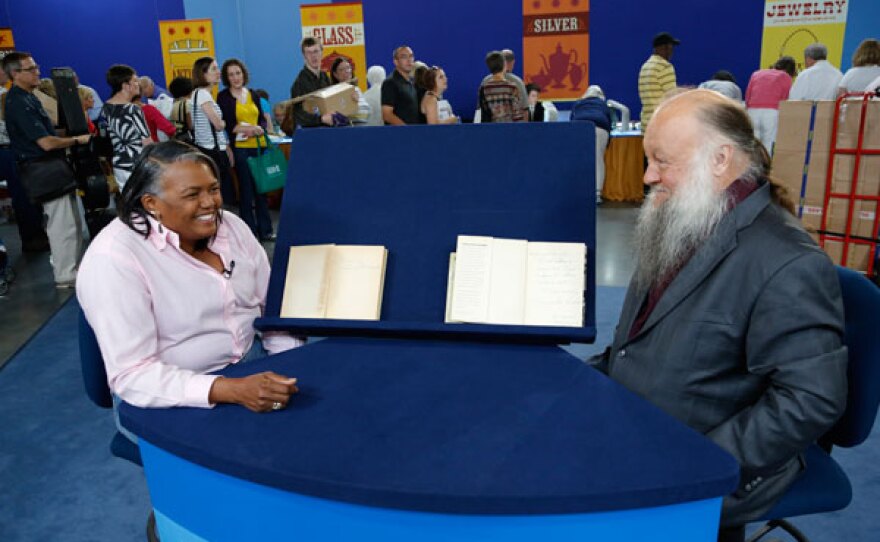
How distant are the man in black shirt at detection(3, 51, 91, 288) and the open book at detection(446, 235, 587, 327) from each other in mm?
4142

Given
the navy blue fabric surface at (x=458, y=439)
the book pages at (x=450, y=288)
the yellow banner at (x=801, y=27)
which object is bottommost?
the navy blue fabric surface at (x=458, y=439)

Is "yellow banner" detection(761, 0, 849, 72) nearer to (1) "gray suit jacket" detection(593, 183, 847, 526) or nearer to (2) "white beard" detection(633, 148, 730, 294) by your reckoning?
(2) "white beard" detection(633, 148, 730, 294)

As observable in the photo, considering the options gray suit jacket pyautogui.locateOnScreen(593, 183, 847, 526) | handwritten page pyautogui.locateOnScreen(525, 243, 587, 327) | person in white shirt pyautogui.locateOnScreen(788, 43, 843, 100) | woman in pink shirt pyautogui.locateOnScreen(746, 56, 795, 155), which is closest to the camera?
gray suit jacket pyautogui.locateOnScreen(593, 183, 847, 526)

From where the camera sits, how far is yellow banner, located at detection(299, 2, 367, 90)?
983 centimetres

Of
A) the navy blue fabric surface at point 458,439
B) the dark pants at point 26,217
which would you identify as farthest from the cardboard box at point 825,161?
the dark pants at point 26,217

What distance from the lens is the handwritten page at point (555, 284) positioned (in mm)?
1848

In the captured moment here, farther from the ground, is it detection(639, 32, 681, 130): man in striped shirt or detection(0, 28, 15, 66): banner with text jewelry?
detection(0, 28, 15, 66): banner with text jewelry

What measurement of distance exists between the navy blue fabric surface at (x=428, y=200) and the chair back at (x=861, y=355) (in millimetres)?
605

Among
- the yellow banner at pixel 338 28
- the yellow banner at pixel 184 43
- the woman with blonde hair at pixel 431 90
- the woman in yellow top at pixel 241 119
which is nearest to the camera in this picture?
the woman in yellow top at pixel 241 119

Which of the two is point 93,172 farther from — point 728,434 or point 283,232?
point 728,434

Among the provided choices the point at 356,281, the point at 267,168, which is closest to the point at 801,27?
the point at 267,168

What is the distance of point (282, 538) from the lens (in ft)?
4.41

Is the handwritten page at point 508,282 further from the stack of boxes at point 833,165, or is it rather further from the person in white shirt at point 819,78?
the person in white shirt at point 819,78

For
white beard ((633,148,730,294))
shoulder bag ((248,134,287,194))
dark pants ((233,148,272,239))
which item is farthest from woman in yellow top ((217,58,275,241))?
white beard ((633,148,730,294))
